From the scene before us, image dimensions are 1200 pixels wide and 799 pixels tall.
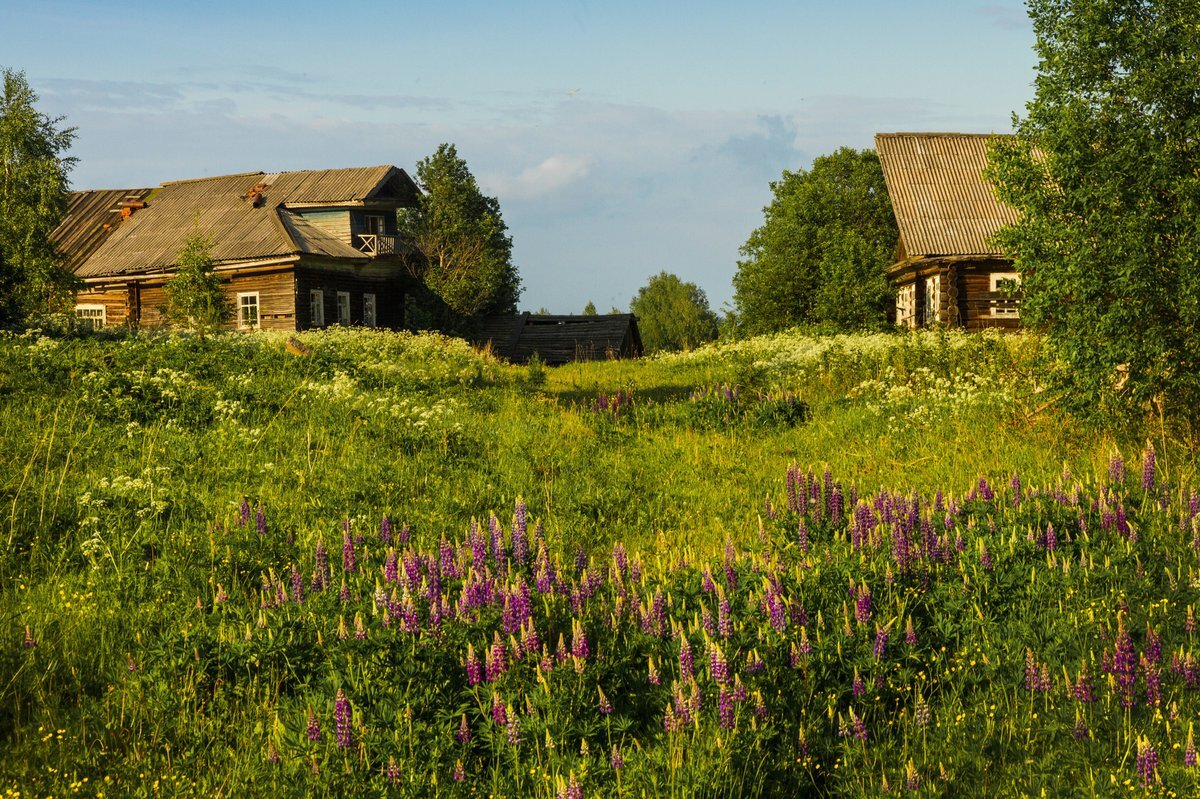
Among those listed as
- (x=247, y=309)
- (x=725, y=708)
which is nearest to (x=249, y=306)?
(x=247, y=309)

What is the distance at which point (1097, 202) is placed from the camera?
1002 centimetres

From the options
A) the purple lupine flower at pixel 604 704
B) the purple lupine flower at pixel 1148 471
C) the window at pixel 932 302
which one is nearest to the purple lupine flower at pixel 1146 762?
the purple lupine flower at pixel 604 704

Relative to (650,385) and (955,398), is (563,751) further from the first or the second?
(650,385)

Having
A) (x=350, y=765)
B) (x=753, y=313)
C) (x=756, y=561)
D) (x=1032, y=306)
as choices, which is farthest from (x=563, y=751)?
(x=753, y=313)

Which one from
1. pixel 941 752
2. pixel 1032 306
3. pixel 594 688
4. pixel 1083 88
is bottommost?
pixel 941 752

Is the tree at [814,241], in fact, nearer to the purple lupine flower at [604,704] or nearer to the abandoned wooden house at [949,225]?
the abandoned wooden house at [949,225]

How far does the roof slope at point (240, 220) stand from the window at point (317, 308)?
175 cm

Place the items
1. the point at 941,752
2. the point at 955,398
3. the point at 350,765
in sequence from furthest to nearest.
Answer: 1. the point at 955,398
2. the point at 941,752
3. the point at 350,765

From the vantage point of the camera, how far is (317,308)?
114ft

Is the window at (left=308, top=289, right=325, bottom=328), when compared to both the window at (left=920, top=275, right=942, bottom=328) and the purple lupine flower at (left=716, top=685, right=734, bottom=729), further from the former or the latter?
the purple lupine flower at (left=716, top=685, right=734, bottom=729)

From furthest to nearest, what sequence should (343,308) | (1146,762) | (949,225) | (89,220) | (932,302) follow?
(89,220) < (343,308) < (932,302) < (949,225) < (1146,762)

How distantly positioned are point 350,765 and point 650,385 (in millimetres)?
15247

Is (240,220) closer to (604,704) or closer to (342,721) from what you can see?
(342,721)

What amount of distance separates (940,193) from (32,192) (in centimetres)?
3039
